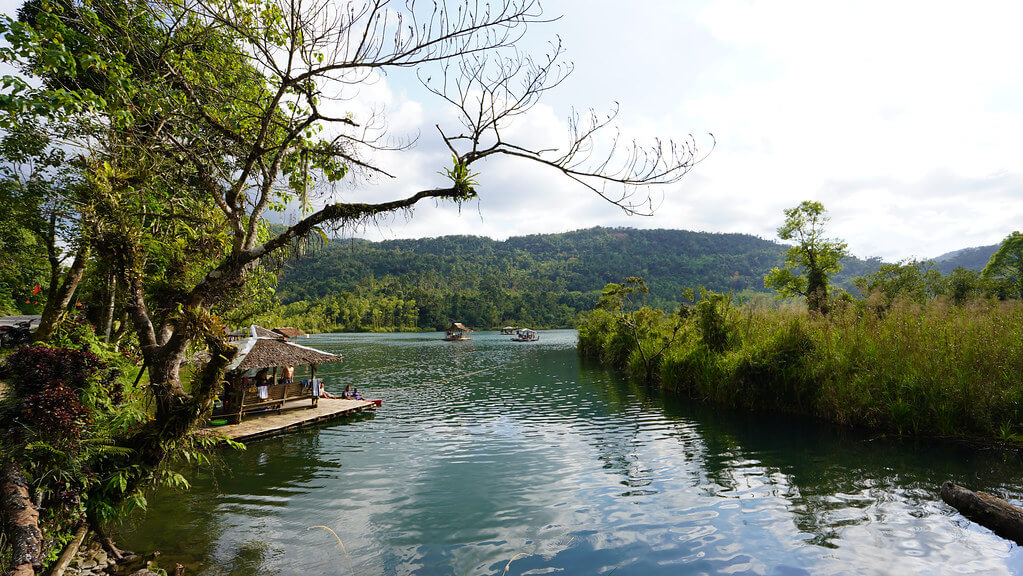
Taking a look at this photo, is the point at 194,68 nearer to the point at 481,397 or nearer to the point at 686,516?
the point at 686,516

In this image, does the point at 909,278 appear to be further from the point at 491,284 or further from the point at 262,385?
the point at 491,284

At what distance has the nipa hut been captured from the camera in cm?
1477

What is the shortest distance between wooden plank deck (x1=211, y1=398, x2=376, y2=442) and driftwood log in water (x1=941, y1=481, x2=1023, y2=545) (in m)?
16.4

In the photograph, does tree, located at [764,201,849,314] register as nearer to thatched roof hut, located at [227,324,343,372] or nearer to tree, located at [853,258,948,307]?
tree, located at [853,258,948,307]

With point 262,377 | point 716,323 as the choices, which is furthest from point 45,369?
point 716,323

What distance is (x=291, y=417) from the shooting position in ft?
51.1

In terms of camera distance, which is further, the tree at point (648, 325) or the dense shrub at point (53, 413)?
the tree at point (648, 325)

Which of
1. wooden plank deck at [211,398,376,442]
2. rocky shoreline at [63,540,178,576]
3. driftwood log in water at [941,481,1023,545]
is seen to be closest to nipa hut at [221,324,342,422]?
wooden plank deck at [211,398,376,442]

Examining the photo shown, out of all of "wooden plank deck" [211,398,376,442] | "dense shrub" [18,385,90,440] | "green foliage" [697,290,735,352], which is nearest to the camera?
"dense shrub" [18,385,90,440]

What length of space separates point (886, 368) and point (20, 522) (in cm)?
1671

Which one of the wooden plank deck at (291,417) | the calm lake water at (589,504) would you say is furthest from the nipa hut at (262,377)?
the calm lake water at (589,504)

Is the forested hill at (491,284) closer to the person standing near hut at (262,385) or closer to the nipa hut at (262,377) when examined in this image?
the nipa hut at (262,377)

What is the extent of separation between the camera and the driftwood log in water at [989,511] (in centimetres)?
653

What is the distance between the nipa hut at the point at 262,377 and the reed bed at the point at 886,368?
53.0ft
